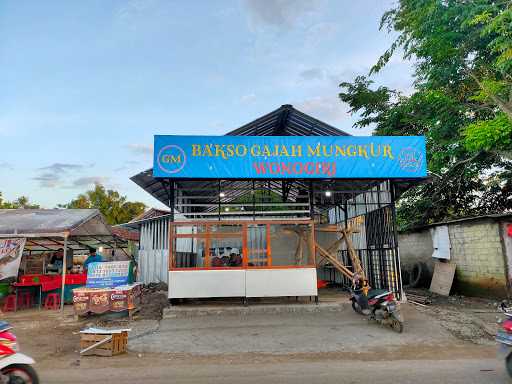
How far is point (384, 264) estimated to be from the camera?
36.1ft

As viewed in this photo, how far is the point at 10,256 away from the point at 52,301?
6.81 ft

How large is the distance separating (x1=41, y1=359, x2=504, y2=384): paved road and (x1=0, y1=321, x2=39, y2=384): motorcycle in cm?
72

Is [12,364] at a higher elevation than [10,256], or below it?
below

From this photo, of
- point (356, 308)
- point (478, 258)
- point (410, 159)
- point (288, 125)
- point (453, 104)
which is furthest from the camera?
point (453, 104)

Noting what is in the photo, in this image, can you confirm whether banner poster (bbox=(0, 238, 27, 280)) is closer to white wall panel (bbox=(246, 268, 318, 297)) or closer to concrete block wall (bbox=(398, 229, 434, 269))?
white wall panel (bbox=(246, 268, 318, 297))

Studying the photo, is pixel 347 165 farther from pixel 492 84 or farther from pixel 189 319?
pixel 492 84

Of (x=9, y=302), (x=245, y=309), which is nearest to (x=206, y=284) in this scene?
(x=245, y=309)

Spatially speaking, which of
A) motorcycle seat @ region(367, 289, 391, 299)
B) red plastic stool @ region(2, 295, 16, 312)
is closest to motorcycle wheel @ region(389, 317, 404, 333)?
motorcycle seat @ region(367, 289, 391, 299)

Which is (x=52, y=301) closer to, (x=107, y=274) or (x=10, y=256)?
(x=10, y=256)

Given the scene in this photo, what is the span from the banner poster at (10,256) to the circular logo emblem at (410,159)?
38.0 ft

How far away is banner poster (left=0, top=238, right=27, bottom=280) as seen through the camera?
1059 centimetres

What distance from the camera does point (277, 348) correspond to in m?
6.36

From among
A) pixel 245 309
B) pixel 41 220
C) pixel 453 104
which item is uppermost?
pixel 453 104

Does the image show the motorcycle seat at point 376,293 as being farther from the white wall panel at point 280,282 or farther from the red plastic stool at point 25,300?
the red plastic stool at point 25,300
